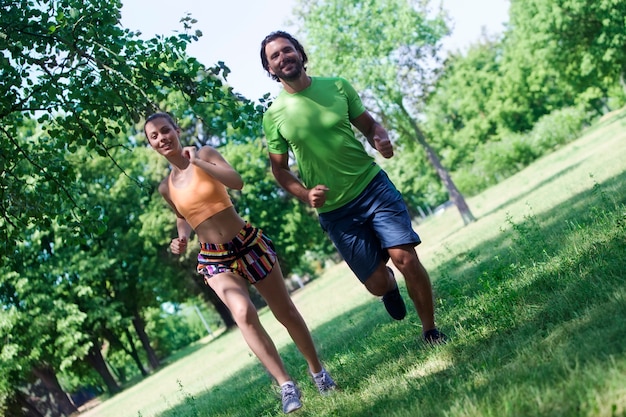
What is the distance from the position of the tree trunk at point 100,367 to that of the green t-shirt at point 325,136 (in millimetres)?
34539

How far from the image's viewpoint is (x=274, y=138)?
558 centimetres

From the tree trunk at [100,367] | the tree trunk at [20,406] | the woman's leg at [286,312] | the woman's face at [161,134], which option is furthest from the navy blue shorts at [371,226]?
the tree trunk at [100,367]

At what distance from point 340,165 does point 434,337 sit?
→ 5.03 feet

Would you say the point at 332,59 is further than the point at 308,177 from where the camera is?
Yes

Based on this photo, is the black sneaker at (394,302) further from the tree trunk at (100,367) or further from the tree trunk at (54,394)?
the tree trunk at (100,367)

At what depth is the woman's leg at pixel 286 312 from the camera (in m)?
5.71

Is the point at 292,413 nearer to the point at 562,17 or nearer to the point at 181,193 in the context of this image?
the point at 181,193

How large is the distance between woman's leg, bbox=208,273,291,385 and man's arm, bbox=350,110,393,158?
1.48 metres

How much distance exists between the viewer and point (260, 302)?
178 ft

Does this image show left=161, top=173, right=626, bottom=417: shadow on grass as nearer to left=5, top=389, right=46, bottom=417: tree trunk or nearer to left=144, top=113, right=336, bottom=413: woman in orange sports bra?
left=144, top=113, right=336, bottom=413: woman in orange sports bra

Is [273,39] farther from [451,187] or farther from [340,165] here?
[451,187]

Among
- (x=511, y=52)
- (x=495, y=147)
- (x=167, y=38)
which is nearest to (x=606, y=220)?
(x=167, y=38)

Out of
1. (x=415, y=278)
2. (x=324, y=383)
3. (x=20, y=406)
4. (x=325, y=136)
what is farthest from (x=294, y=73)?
(x=20, y=406)

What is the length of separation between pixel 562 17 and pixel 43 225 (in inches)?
1502
